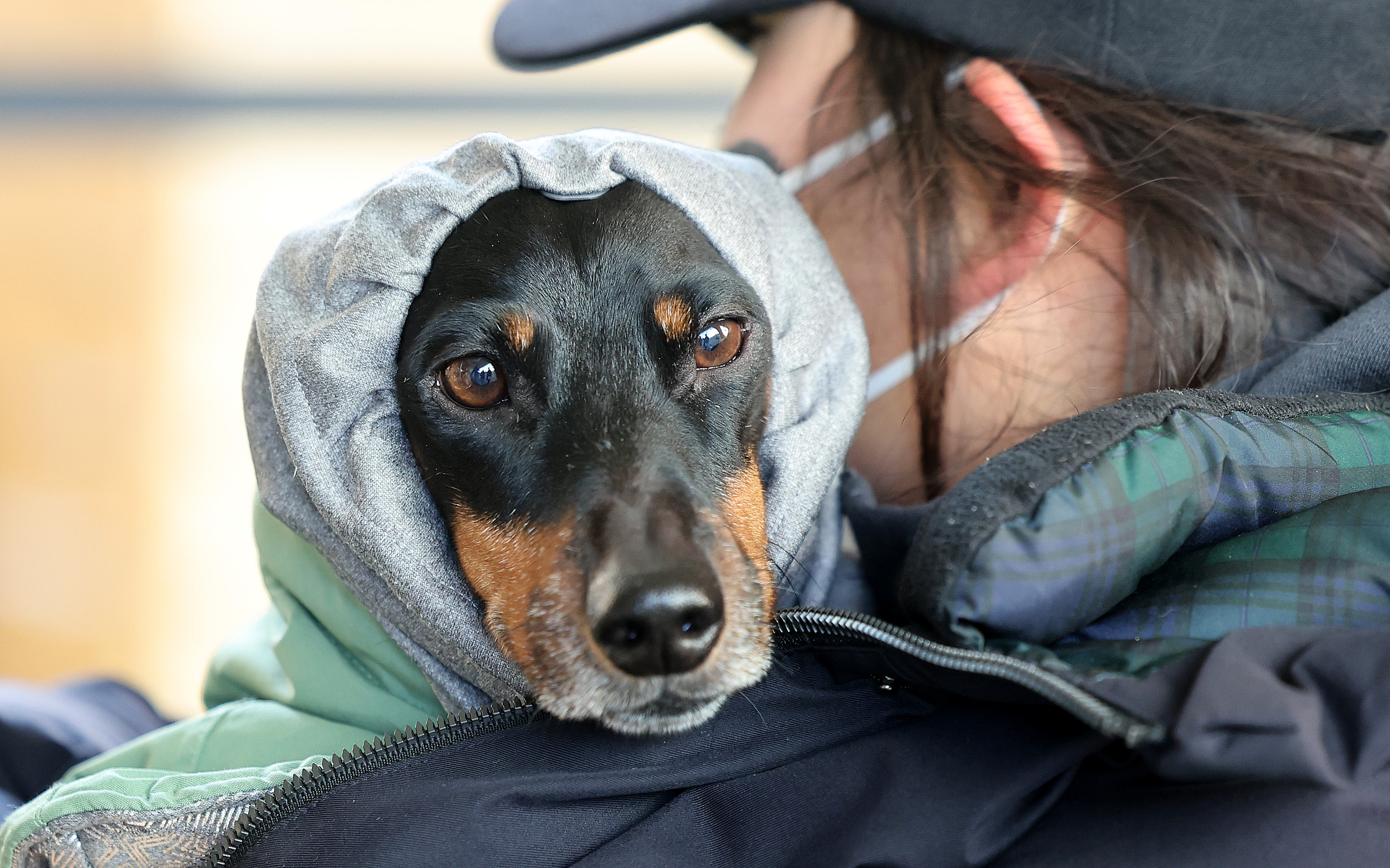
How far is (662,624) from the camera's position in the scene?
3.14 ft

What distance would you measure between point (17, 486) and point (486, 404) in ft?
11.3

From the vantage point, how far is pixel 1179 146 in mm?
1259

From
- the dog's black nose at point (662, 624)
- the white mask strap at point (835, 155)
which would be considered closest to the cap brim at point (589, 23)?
the white mask strap at point (835, 155)

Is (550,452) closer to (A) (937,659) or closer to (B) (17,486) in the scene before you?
(A) (937,659)

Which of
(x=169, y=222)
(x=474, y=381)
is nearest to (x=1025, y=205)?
(x=474, y=381)

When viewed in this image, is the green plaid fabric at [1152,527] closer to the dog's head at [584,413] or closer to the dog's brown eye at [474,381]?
the dog's head at [584,413]

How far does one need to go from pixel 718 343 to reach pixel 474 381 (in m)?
0.30

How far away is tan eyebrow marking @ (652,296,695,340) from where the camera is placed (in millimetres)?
1189

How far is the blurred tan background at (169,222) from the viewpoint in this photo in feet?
11.1

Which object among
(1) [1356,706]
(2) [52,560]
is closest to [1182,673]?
(1) [1356,706]

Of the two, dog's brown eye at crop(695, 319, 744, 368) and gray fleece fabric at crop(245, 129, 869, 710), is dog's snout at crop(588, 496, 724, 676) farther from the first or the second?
dog's brown eye at crop(695, 319, 744, 368)

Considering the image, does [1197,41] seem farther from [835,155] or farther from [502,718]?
[502,718]

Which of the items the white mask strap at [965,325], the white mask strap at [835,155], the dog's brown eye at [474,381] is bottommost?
the white mask strap at [965,325]

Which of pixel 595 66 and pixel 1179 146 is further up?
pixel 595 66
